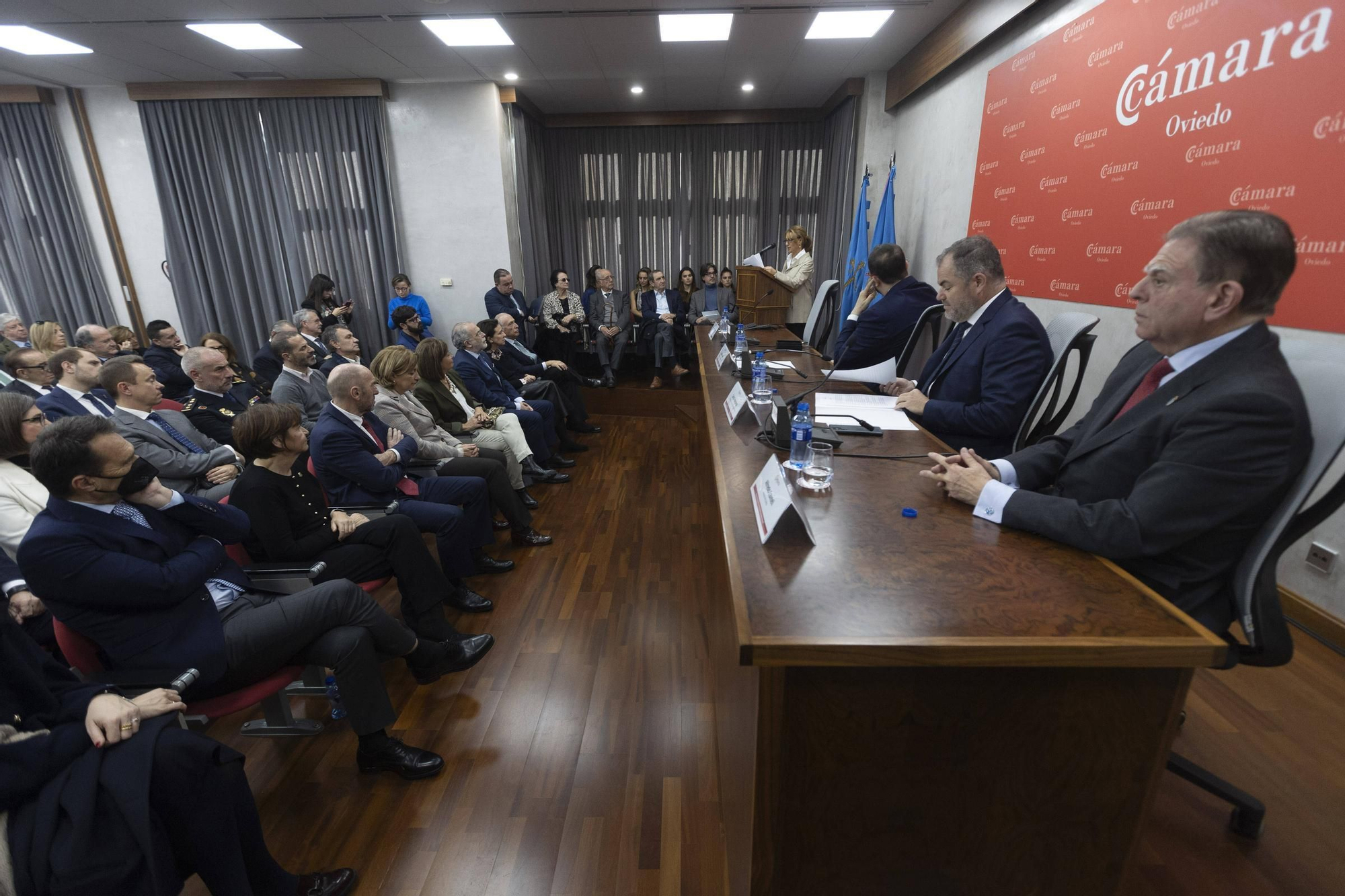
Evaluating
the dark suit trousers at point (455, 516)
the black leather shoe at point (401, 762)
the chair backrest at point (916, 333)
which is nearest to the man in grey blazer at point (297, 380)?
the dark suit trousers at point (455, 516)

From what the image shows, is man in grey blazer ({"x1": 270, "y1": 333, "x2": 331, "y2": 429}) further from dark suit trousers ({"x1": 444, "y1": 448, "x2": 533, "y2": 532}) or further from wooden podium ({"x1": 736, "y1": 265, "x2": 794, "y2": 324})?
wooden podium ({"x1": 736, "y1": 265, "x2": 794, "y2": 324})

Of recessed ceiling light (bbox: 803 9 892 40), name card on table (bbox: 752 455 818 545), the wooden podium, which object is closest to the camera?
name card on table (bbox: 752 455 818 545)

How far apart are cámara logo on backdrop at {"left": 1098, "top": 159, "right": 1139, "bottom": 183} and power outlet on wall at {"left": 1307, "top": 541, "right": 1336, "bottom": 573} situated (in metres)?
1.76

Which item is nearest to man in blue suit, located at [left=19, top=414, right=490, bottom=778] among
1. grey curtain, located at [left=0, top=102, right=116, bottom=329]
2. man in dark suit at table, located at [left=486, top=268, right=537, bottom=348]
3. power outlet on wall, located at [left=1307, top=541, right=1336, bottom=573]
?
power outlet on wall, located at [left=1307, top=541, right=1336, bottom=573]

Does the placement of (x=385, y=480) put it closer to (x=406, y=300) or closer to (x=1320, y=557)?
(x=1320, y=557)

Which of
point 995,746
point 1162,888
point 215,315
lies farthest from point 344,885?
point 215,315

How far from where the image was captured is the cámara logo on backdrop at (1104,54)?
9.18 ft

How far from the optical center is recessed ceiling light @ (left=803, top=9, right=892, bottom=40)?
13.6 ft

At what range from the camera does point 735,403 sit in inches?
82.7

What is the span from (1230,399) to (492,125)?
644 centimetres

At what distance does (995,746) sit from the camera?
947 millimetres

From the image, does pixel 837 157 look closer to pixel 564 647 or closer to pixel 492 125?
pixel 492 125

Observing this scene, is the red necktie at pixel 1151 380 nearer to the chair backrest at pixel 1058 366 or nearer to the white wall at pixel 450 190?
the chair backrest at pixel 1058 366

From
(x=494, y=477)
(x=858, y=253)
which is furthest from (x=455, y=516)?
(x=858, y=253)
